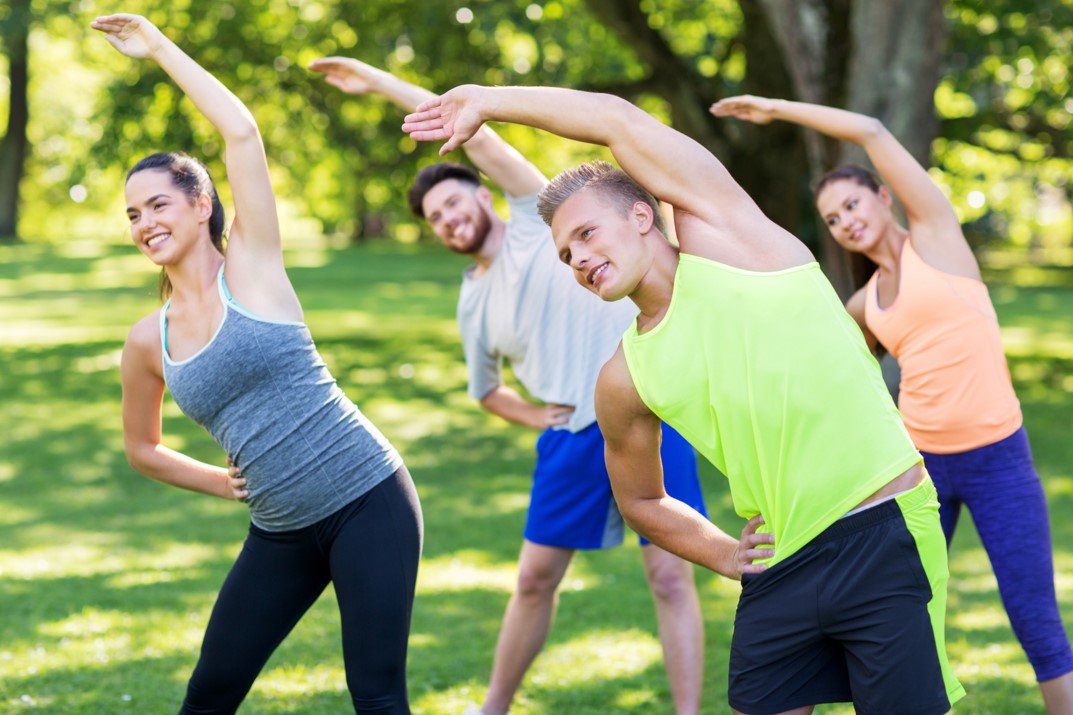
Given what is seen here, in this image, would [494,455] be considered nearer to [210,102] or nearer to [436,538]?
[436,538]

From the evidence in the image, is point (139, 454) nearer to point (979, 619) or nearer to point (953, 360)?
point (953, 360)

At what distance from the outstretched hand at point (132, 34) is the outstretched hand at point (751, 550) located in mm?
2064

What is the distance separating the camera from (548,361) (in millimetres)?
4656

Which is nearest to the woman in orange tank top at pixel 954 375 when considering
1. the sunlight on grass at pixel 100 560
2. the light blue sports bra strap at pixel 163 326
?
the light blue sports bra strap at pixel 163 326

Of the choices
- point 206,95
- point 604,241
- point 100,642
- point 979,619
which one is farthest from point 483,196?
point 979,619

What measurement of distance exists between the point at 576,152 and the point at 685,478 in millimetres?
23033

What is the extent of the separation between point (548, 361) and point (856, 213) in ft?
4.01

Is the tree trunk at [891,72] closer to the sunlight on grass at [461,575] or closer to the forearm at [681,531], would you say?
the sunlight on grass at [461,575]

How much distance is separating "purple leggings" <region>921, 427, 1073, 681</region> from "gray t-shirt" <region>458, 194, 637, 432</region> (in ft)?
4.24

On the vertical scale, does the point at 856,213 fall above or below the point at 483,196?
below

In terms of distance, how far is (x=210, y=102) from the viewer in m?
3.48

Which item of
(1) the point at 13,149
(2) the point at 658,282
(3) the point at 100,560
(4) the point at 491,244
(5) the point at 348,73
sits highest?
(1) the point at 13,149

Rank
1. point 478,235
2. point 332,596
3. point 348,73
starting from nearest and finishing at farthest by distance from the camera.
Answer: point 348,73 < point 478,235 < point 332,596

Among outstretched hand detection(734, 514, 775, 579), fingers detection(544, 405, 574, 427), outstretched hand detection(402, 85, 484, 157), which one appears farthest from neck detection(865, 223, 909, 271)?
outstretched hand detection(402, 85, 484, 157)
